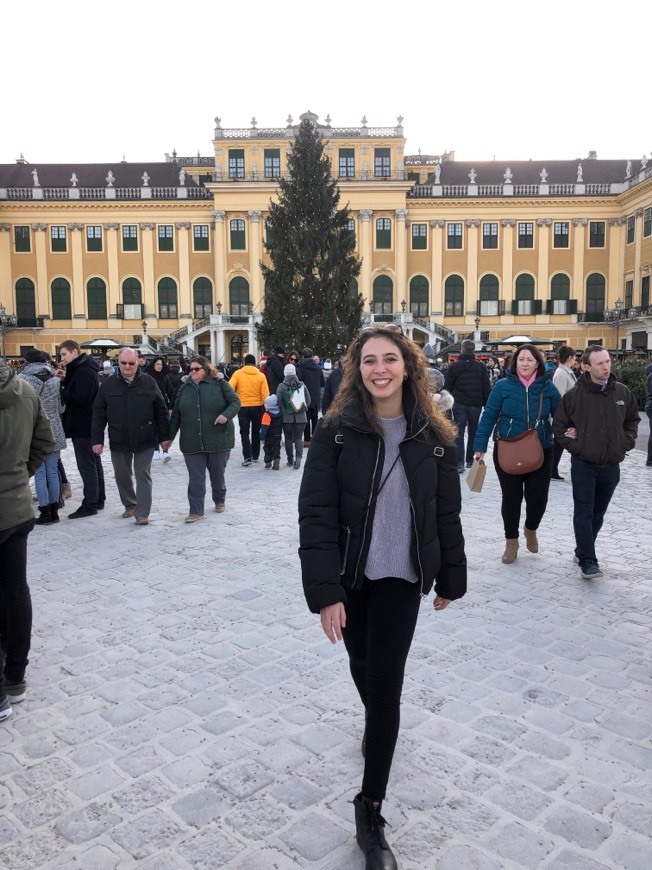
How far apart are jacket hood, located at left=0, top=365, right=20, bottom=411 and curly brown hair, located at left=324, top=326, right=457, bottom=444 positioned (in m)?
2.00

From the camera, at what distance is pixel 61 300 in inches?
2050

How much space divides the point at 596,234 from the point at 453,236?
10221 mm

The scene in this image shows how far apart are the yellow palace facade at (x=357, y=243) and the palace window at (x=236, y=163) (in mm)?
101

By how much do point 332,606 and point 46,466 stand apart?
6.01 meters

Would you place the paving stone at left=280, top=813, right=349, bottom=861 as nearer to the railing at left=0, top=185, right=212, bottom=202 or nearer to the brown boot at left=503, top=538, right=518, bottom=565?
the brown boot at left=503, top=538, right=518, bottom=565

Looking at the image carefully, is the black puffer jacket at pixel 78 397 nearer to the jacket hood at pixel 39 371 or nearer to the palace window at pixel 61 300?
the jacket hood at pixel 39 371

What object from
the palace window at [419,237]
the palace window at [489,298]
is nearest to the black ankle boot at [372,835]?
the palace window at [489,298]

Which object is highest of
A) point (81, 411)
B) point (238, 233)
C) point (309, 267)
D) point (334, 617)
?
point (238, 233)

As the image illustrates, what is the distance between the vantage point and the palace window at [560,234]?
2063 inches

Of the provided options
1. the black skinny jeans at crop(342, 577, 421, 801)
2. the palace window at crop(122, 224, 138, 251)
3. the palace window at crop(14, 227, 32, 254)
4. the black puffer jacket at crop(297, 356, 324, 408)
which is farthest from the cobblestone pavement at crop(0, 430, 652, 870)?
the palace window at crop(14, 227, 32, 254)

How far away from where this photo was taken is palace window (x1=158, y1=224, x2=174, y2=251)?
5228 cm

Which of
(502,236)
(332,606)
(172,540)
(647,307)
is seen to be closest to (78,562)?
(172,540)

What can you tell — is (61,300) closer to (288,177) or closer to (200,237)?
(200,237)

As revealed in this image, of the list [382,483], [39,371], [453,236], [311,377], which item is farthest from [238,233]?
[382,483]
